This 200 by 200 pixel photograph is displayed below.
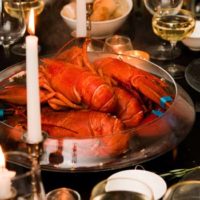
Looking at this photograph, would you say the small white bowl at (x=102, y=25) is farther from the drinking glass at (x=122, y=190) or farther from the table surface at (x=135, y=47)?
the drinking glass at (x=122, y=190)

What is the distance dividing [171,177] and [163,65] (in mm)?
595

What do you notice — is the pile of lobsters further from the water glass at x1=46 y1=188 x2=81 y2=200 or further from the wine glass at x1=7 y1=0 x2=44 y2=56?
the wine glass at x1=7 y1=0 x2=44 y2=56

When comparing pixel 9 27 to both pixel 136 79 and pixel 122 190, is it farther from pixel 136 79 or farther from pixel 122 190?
pixel 122 190

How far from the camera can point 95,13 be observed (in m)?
1.83

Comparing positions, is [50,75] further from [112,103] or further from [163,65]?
[163,65]

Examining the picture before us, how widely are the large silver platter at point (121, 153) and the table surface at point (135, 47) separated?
50 millimetres

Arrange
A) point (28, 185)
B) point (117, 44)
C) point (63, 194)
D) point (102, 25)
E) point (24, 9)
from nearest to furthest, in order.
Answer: point (28, 185)
point (63, 194)
point (117, 44)
point (102, 25)
point (24, 9)

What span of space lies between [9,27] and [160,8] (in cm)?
49

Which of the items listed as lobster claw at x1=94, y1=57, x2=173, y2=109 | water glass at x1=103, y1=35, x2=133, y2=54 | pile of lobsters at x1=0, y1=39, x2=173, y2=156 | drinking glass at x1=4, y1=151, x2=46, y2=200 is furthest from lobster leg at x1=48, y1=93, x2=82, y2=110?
drinking glass at x1=4, y1=151, x2=46, y2=200

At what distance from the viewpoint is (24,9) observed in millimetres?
1898

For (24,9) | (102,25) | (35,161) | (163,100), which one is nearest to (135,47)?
(102,25)

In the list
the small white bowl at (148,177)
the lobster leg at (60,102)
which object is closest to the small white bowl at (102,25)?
the lobster leg at (60,102)

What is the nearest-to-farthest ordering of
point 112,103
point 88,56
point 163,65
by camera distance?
point 112,103
point 88,56
point 163,65

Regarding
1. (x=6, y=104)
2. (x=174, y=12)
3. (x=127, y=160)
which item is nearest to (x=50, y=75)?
(x=6, y=104)
